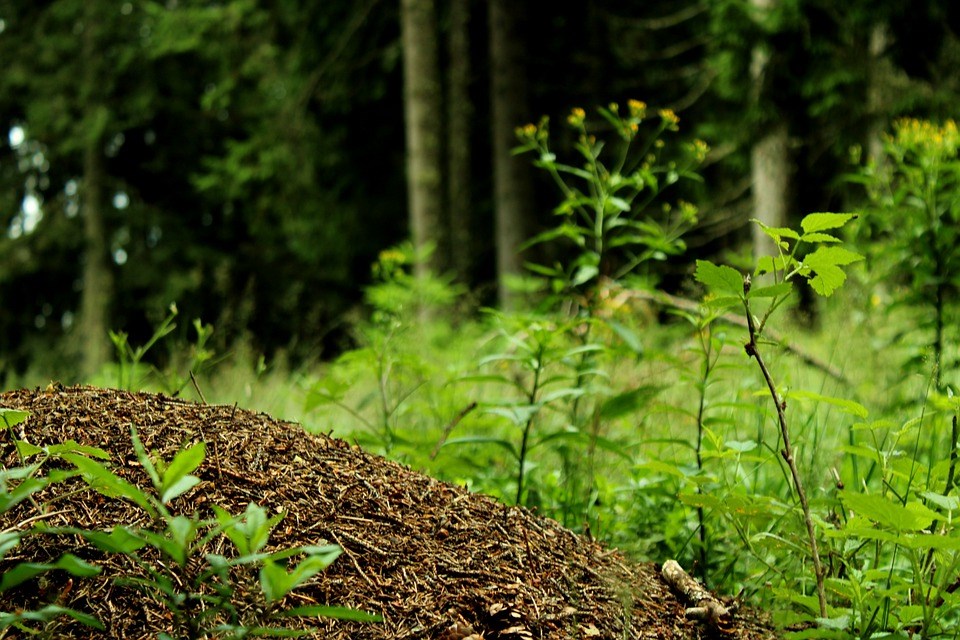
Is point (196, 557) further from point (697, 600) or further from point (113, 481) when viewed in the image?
point (697, 600)

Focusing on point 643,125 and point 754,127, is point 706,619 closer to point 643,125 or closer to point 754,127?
point 754,127

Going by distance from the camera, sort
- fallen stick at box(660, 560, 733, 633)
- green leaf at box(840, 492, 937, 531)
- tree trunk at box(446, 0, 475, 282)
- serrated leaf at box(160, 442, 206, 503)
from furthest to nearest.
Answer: tree trunk at box(446, 0, 475, 282) < fallen stick at box(660, 560, 733, 633) < green leaf at box(840, 492, 937, 531) < serrated leaf at box(160, 442, 206, 503)

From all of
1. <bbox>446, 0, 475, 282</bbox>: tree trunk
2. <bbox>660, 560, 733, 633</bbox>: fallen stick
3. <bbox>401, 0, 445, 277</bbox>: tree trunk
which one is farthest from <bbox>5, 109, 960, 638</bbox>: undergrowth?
<bbox>446, 0, 475, 282</bbox>: tree trunk

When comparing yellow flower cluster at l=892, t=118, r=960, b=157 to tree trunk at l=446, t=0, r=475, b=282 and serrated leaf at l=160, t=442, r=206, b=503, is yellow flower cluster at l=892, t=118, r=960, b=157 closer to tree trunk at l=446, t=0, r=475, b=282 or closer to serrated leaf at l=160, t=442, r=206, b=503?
serrated leaf at l=160, t=442, r=206, b=503

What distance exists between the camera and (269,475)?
6.41ft

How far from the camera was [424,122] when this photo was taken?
10273 mm

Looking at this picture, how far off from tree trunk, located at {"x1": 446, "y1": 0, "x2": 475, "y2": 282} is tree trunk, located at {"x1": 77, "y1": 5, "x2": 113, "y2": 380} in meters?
6.74

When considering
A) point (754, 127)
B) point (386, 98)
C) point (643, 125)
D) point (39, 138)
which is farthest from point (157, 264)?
point (754, 127)

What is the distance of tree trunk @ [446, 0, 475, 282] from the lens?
11195 mm

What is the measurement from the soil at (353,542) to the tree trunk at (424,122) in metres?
8.11

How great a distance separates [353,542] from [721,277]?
3.21ft

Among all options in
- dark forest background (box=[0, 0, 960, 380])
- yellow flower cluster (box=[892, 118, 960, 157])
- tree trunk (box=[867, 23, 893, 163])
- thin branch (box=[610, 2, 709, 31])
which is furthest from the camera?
thin branch (box=[610, 2, 709, 31])

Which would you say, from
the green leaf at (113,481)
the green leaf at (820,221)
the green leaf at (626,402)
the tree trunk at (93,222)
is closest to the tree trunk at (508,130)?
the tree trunk at (93,222)

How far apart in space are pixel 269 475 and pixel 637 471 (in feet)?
4.33
